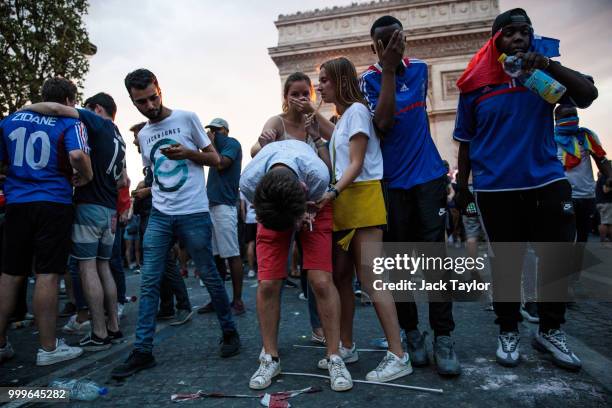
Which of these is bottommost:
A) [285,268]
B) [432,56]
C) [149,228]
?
[285,268]

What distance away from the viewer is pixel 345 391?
2172mm

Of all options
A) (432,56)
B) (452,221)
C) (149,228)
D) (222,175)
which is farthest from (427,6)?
(149,228)

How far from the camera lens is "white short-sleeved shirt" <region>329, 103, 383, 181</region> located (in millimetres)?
2436

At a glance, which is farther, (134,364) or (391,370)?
(134,364)

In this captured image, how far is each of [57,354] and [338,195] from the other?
2.43m

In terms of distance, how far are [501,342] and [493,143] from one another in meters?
1.27

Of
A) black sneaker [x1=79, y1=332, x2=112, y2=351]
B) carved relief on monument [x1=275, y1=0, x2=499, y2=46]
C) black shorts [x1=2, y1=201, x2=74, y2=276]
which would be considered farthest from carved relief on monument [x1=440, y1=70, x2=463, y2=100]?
black shorts [x1=2, y1=201, x2=74, y2=276]

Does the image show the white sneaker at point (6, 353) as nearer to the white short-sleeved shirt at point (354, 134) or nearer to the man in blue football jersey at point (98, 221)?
the man in blue football jersey at point (98, 221)

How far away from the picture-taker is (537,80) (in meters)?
2.29

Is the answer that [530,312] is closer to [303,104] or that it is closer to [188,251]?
[303,104]

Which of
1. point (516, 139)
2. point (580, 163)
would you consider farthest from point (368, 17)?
point (516, 139)

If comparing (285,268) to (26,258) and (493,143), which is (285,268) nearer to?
(493,143)

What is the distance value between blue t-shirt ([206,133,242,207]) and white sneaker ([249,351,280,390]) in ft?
8.49

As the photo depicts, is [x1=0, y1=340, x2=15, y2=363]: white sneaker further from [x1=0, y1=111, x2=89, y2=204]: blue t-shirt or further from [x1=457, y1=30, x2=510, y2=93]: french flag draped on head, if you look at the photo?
[x1=457, y1=30, x2=510, y2=93]: french flag draped on head
